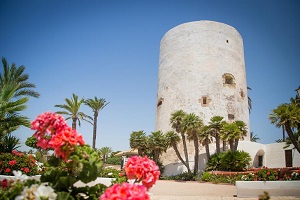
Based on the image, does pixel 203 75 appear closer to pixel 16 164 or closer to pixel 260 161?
pixel 260 161

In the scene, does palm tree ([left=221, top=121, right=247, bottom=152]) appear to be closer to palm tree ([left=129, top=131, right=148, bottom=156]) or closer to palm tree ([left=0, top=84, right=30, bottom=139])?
palm tree ([left=129, top=131, right=148, bottom=156])

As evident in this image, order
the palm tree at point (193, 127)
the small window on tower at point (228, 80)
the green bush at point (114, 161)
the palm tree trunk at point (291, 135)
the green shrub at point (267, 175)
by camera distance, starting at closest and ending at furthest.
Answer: the green shrub at point (267, 175) → the palm tree trunk at point (291, 135) → the palm tree at point (193, 127) → the small window on tower at point (228, 80) → the green bush at point (114, 161)

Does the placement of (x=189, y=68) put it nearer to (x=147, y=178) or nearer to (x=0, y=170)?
(x=0, y=170)

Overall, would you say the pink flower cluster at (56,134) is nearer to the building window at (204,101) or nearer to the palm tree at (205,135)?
the palm tree at (205,135)

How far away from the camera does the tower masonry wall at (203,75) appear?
2859cm

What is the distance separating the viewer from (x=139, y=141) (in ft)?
88.6

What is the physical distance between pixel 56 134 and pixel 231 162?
65.0ft

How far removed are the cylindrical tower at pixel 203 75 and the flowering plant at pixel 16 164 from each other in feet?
69.7

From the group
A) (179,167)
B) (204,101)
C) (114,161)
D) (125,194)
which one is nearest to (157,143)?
(179,167)

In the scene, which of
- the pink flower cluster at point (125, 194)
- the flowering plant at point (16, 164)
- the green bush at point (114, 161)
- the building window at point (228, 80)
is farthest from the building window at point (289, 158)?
the green bush at point (114, 161)

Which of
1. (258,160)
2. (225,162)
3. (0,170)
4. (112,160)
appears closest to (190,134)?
(225,162)

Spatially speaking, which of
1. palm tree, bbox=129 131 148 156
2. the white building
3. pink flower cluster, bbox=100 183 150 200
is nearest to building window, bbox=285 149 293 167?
the white building

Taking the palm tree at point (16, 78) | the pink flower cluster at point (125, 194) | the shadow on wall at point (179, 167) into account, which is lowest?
the shadow on wall at point (179, 167)

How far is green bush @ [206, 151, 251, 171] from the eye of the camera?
20.4 metres
